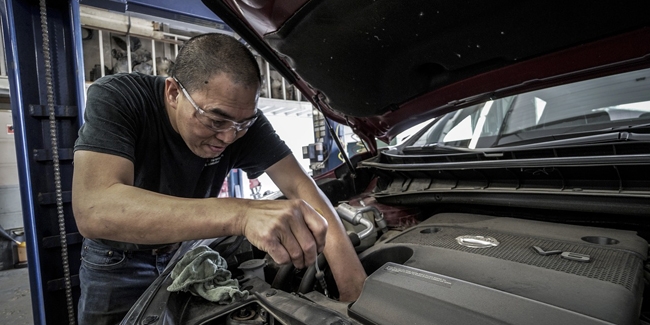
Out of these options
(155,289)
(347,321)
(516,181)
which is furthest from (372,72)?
(155,289)

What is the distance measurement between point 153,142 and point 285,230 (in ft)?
2.45

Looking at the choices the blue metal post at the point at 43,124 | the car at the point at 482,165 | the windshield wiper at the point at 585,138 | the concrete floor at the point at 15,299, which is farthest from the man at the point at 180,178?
the concrete floor at the point at 15,299

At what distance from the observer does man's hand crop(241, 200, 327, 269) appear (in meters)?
0.66

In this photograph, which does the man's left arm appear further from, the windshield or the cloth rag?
the windshield

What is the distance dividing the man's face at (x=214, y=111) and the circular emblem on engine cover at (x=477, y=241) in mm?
767

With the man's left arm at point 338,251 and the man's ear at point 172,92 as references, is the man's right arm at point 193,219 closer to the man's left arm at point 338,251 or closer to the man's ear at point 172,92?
the man's left arm at point 338,251

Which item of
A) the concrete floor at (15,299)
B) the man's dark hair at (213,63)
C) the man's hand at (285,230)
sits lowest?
the concrete floor at (15,299)

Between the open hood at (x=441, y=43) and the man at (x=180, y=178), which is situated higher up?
the open hood at (x=441, y=43)

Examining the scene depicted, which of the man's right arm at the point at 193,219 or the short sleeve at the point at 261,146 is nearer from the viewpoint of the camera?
the man's right arm at the point at 193,219

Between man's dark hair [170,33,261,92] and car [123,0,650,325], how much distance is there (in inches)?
3.5

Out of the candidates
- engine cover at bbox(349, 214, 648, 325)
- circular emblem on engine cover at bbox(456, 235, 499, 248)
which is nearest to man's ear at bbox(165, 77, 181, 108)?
engine cover at bbox(349, 214, 648, 325)

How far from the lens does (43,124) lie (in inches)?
62.9

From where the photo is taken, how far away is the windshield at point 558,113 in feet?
3.86

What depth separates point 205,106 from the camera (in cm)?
97
